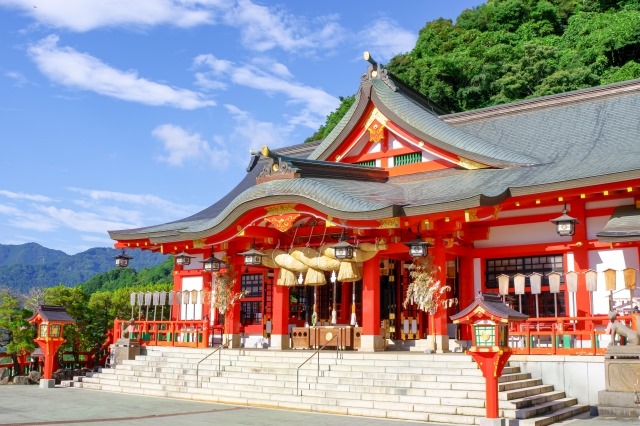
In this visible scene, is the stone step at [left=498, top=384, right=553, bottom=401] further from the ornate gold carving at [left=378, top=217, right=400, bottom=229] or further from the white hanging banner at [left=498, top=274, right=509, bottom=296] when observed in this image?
the ornate gold carving at [left=378, top=217, right=400, bottom=229]

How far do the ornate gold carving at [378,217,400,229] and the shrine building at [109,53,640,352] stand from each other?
0.19 ft

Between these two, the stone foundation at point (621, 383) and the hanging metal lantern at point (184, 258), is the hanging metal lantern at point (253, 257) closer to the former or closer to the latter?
the hanging metal lantern at point (184, 258)

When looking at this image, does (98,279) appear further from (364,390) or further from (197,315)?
(364,390)

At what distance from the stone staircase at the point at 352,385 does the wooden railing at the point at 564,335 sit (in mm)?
956

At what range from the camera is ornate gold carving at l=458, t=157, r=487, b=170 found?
62.3 ft

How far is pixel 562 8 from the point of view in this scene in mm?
54531

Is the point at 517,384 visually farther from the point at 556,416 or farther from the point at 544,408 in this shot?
the point at 556,416

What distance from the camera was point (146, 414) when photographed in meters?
13.1

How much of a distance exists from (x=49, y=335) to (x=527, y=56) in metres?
37.6

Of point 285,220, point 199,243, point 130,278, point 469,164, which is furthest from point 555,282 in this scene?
point 130,278

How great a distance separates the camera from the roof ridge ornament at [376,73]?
21562mm

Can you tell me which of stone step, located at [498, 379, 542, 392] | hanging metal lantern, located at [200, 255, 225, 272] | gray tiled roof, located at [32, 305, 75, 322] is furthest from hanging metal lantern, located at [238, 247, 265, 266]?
stone step, located at [498, 379, 542, 392]

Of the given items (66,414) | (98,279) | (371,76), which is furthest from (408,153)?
(98,279)

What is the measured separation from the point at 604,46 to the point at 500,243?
34826 millimetres
